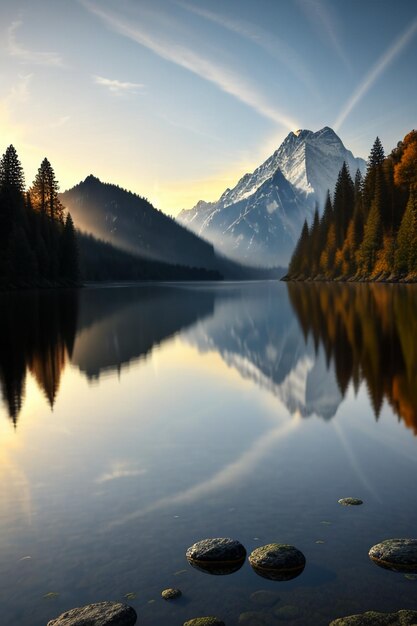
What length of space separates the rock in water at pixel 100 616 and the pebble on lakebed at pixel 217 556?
1265 millimetres

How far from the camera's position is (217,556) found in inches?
274

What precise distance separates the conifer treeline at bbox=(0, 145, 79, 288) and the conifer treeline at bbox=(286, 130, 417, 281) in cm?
6798

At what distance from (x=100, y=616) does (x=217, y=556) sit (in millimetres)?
1780

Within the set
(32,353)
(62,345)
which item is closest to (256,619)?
(32,353)

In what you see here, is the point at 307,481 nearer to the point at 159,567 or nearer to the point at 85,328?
the point at 159,567

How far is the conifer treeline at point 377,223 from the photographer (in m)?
96.7

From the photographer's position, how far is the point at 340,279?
440 ft

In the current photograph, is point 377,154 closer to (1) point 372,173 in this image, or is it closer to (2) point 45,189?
(1) point 372,173

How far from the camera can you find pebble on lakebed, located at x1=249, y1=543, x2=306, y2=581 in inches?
263

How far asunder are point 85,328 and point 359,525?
3225 cm

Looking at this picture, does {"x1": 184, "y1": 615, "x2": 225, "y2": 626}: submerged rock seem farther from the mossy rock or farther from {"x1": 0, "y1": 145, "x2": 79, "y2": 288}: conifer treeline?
{"x1": 0, "y1": 145, "x2": 79, "y2": 288}: conifer treeline

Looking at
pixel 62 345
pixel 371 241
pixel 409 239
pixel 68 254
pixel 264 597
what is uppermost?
pixel 68 254

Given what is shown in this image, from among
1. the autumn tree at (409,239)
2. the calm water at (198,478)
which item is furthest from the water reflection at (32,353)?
the autumn tree at (409,239)

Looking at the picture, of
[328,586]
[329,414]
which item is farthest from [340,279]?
[328,586]
